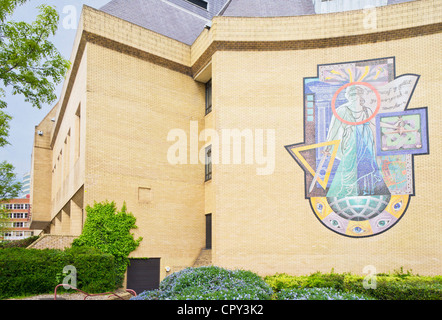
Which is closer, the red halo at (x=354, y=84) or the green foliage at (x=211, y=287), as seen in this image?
the green foliage at (x=211, y=287)

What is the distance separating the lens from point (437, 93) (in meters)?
18.4

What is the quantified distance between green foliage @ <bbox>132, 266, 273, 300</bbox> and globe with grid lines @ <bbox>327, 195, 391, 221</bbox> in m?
9.99

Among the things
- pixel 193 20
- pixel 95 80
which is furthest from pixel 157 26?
pixel 95 80

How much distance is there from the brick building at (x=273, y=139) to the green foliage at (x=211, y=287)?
9.76 metres

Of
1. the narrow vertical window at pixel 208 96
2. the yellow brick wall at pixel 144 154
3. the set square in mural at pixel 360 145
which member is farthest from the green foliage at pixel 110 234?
the set square in mural at pixel 360 145

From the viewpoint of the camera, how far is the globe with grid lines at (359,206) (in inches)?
717

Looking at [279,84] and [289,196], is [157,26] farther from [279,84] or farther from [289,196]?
[289,196]

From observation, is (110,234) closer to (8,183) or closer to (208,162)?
(208,162)

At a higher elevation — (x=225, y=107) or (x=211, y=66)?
(x=211, y=66)

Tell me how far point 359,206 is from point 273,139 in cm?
479

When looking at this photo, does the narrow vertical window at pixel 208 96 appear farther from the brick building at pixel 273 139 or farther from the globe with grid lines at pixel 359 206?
the globe with grid lines at pixel 359 206

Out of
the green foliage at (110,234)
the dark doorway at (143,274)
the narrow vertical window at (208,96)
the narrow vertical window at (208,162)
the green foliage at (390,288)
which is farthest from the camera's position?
the narrow vertical window at (208,96)

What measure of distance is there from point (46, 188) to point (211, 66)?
2534 cm

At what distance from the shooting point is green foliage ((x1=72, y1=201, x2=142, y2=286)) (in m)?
18.8
